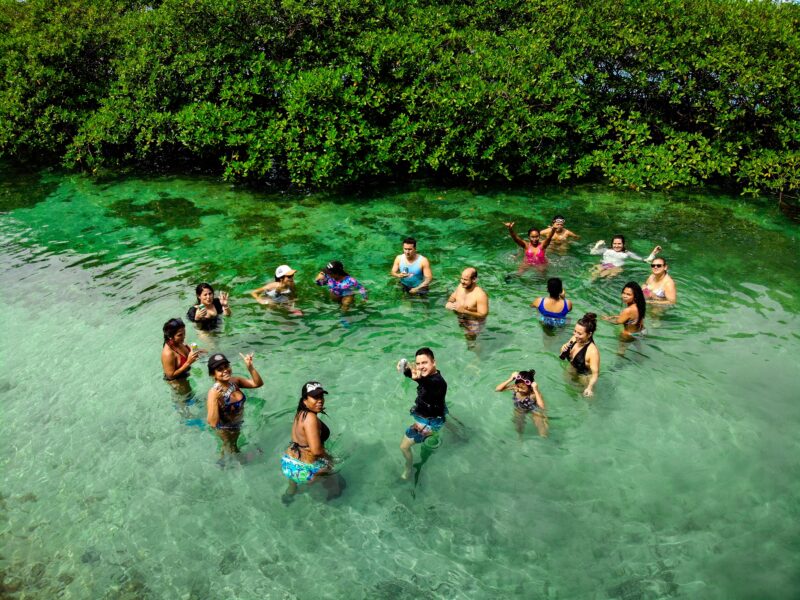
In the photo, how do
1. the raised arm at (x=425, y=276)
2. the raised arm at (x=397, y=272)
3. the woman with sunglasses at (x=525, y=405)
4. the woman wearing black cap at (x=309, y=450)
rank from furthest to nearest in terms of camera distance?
the raised arm at (x=397, y=272), the raised arm at (x=425, y=276), the woman with sunglasses at (x=525, y=405), the woman wearing black cap at (x=309, y=450)

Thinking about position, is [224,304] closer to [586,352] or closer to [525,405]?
[525,405]

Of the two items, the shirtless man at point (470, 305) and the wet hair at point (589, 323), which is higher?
the wet hair at point (589, 323)

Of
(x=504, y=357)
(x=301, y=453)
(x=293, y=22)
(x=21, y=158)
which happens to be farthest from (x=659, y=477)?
(x=21, y=158)

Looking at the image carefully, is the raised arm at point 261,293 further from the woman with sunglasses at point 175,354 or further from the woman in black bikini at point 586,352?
the woman in black bikini at point 586,352

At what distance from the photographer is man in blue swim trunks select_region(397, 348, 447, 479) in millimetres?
8164

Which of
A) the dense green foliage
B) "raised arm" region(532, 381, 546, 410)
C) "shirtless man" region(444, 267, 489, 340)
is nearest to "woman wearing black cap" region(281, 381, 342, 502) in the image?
"raised arm" region(532, 381, 546, 410)

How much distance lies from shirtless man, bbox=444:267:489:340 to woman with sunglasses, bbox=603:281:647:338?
2.59m

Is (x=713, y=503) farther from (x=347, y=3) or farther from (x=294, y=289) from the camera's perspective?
(x=347, y=3)

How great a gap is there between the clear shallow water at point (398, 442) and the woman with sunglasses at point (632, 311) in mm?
371

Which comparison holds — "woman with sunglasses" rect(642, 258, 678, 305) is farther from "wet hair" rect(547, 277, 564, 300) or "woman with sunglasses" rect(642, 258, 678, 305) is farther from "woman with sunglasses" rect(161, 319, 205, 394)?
"woman with sunglasses" rect(161, 319, 205, 394)

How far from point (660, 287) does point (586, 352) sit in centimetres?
403

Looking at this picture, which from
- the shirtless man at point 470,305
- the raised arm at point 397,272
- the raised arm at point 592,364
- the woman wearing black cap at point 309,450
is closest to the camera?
the woman wearing black cap at point 309,450

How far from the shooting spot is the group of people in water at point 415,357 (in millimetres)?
7770

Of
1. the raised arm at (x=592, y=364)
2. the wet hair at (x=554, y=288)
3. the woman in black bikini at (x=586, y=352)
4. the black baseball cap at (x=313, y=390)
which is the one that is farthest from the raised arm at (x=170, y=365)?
the wet hair at (x=554, y=288)
